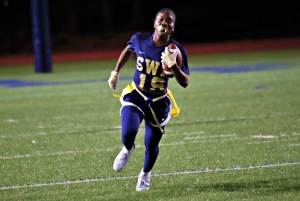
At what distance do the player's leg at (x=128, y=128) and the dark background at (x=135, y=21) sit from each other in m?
26.1

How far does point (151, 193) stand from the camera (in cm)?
506

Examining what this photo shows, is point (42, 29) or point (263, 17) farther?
point (263, 17)

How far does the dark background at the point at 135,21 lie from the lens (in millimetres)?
32219

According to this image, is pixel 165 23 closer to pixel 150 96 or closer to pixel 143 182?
pixel 150 96

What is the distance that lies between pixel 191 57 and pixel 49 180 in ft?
63.8

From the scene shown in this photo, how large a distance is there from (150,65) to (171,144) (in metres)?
2.41

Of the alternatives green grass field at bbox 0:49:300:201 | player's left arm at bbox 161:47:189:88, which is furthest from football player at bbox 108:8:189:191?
green grass field at bbox 0:49:300:201

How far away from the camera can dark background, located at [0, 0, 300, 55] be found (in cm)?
3222

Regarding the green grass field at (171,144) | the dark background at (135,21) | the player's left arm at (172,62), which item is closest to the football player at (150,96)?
the player's left arm at (172,62)

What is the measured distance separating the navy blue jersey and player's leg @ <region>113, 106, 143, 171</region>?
248 millimetres

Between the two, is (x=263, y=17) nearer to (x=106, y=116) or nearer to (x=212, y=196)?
(x=106, y=116)

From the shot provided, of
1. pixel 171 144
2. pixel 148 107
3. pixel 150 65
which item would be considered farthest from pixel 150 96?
pixel 171 144

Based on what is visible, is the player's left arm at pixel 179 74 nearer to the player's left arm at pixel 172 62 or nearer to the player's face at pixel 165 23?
the player's left arm at pixel 172 62

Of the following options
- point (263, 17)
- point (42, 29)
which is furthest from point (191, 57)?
point (263, 17)
